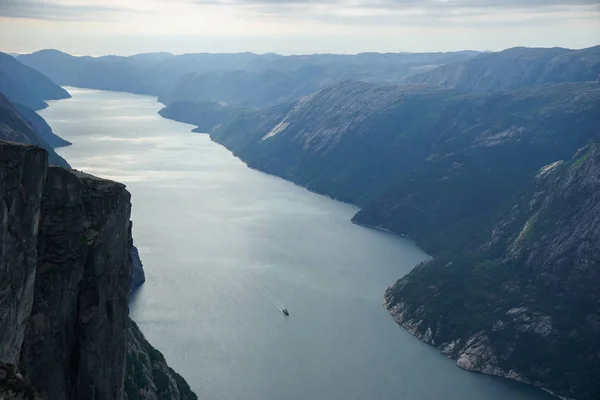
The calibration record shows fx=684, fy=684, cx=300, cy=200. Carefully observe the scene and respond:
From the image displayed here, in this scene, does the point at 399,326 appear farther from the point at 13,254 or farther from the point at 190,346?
the point at 13,254

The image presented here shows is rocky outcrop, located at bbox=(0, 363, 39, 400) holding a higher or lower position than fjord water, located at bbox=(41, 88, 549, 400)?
higher

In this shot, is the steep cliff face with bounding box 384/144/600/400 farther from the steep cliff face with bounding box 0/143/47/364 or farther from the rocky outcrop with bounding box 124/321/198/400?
the steep cliff face with bounding box 0/143/47/364

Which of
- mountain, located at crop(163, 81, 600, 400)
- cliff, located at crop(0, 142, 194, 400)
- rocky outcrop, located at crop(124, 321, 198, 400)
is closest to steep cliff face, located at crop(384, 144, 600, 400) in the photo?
mountain, located at crop(163, 81, 600, 400)

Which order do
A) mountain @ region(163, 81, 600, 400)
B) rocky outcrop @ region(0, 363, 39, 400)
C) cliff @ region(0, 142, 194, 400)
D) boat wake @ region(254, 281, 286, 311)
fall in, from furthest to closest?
boat wake @ region(254, 281, 286, 311) → mountain @ region(163, 81, 600, 400) → cliff @ region(0, 142, 194, 400) → rocky outcrop @ region(0, 363, 39, 400)

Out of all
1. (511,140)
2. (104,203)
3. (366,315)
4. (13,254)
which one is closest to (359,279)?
(366,315)

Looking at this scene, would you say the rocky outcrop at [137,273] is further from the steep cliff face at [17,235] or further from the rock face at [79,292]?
the steep cliff face at [17,235]

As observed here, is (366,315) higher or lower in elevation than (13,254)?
lower
